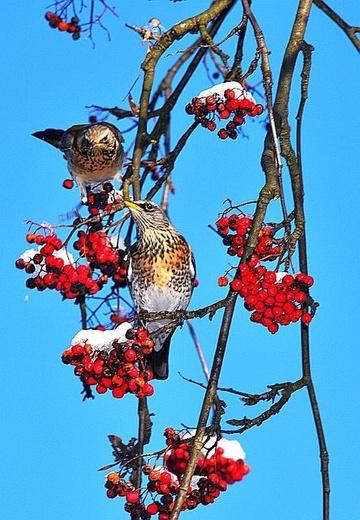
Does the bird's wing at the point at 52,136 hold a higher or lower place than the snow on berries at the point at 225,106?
higher

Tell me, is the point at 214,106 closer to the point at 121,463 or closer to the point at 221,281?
the point at 221,281

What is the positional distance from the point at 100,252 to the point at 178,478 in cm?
105

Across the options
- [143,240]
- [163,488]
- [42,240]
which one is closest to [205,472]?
[163,488]

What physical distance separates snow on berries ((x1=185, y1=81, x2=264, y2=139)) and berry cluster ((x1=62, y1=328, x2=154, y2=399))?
967mm

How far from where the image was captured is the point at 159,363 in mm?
5621

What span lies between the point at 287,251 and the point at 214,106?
85 cm

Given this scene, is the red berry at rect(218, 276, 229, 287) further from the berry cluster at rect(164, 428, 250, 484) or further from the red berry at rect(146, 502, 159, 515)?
the red berry at rect(146, 502, 159, 515)

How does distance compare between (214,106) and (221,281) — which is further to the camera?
(214,106)

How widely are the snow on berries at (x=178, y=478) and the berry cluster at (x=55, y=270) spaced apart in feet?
2.68

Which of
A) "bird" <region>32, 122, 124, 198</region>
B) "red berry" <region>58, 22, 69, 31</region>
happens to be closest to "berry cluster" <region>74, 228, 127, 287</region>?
"red berry" <region>58, 22, 69, 31</region>

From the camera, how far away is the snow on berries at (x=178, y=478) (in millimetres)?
3404

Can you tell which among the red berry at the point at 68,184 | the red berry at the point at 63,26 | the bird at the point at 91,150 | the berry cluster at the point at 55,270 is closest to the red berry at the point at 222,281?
the berry cluster at the point at 55,270

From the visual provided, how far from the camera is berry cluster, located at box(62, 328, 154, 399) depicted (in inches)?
136

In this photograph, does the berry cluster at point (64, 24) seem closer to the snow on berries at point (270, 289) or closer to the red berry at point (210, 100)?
the red berry at point (210, 100)
